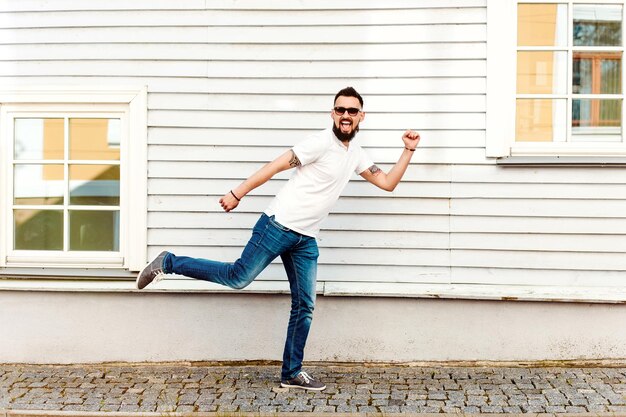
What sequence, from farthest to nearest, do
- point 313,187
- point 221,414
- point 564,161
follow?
point 564,161 → point 313,187 → point 221,414

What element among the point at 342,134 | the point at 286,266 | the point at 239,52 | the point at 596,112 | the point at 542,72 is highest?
the point at 239,52

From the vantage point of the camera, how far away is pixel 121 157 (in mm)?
7211

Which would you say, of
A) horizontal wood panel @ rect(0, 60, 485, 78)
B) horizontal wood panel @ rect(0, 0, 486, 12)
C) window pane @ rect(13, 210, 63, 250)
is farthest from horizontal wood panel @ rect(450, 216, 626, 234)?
window pane @ rect(13, 210, 63, 250)

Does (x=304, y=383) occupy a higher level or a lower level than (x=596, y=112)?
lower

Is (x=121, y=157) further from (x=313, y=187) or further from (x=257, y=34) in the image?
(x=313, y=187)

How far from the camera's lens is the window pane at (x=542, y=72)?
277 inches

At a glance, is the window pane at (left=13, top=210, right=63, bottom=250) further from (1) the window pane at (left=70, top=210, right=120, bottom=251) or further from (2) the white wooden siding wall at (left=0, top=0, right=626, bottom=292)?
(2) the white wooden siding wall at (left=0, top=0, right=626, bottom=292)

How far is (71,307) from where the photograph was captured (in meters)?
7.16

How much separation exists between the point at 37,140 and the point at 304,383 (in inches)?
116

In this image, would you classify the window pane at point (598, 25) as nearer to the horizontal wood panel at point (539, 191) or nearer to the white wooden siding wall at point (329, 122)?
the white wooden siding wall at point (329, 122)

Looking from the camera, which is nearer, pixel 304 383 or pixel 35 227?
pixel 304 383

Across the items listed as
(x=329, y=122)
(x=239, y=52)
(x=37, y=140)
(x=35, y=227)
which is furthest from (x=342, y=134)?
(x=35, y=227)

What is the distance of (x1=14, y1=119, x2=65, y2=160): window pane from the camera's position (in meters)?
7.27

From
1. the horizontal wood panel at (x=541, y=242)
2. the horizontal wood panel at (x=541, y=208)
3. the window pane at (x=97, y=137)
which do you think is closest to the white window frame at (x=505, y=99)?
the horizontal wood panel at (x=541, y=208)
